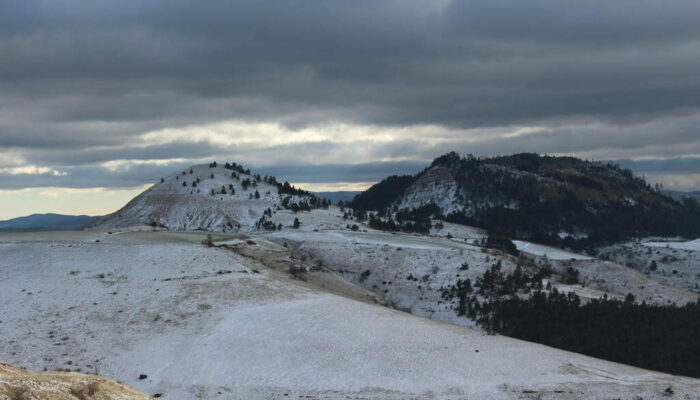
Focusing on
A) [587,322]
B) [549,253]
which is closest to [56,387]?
[587,322]

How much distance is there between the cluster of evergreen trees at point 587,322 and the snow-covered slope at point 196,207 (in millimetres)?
75902

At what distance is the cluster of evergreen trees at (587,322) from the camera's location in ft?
236

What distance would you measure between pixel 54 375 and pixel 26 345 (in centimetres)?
3452

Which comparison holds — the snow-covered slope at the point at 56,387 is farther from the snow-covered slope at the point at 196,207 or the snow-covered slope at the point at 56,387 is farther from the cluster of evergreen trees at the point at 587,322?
the snow-covered slope at the point at 196,207

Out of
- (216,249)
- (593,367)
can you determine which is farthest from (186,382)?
(216,249)

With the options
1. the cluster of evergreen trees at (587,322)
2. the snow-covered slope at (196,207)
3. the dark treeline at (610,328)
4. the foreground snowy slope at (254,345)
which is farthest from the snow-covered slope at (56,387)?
the snow-covered slope at (196,207)

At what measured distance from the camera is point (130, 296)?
227 feet

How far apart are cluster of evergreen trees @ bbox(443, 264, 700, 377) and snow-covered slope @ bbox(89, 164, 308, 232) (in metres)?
75.9

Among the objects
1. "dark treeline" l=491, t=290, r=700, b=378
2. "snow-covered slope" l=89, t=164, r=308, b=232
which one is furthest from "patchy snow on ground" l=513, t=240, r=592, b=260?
"dark treeline" l=491, t=290, r=700, b=378

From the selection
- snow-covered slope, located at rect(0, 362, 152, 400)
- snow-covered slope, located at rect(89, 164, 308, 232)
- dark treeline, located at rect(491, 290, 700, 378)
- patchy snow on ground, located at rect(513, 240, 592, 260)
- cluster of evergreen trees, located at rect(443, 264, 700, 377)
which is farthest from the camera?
patchy snow on ground, located at rect(513, 240, 592, 260)

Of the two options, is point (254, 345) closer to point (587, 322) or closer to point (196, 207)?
point (587, 322)

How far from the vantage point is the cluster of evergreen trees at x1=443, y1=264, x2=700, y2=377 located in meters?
71.9

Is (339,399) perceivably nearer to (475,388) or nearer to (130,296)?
(475,388)

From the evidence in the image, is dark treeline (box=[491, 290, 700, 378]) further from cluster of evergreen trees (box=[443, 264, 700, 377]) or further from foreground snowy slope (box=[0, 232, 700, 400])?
foreground snowy slope (box=[0, 232, 700, 400])
